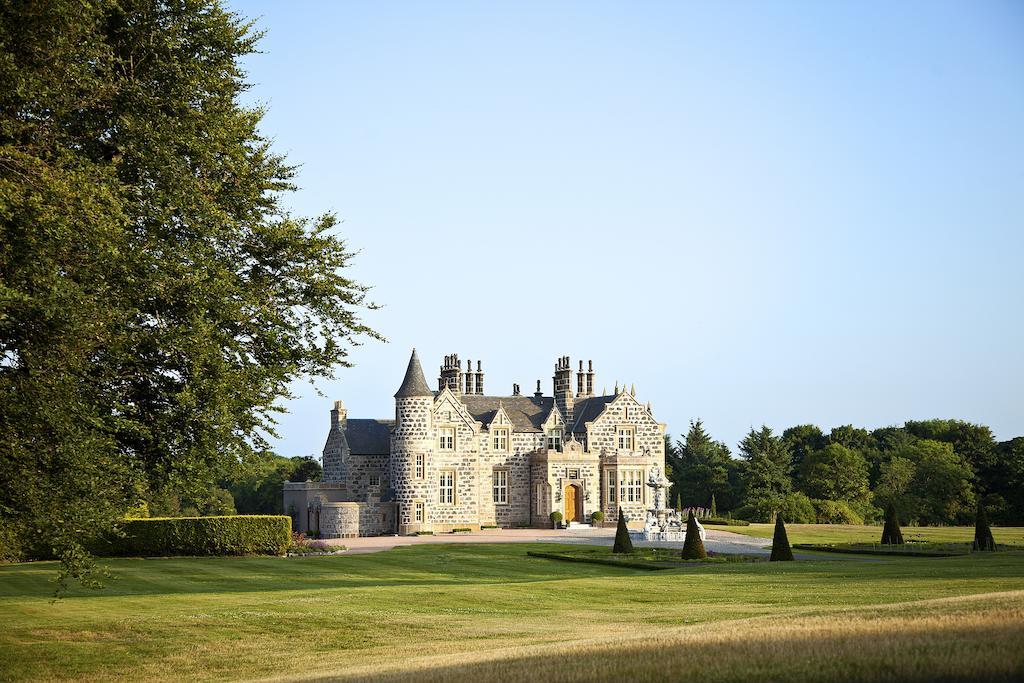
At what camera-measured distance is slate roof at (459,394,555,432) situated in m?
67.5

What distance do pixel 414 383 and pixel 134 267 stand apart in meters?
44.0

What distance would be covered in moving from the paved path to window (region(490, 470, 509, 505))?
11.8 feet

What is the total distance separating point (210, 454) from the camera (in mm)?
18797

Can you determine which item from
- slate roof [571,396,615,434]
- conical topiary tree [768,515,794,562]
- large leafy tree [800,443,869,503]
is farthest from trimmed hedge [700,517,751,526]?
conical topiary tree [768,515,794,562]

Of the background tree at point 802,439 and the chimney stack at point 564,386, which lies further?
the background tree at point 802,439

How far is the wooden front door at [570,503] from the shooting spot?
66188mm

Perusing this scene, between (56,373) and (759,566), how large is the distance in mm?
24498

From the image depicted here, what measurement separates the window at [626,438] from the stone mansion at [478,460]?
60mm

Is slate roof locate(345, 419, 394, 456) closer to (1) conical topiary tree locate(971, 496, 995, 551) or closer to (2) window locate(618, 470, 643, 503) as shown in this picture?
(2) window locate(618, 470, 643, 503)

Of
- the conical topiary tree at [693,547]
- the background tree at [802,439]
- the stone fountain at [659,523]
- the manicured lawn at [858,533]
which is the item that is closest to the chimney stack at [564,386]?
the manicured lawn at [858,533]

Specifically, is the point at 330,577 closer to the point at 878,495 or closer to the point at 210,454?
the point at 210,454

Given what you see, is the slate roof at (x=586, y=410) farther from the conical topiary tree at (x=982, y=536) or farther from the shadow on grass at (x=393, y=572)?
the conical topiary tree at (x=982, y=536)

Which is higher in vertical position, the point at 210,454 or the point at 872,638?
the point at 210,454

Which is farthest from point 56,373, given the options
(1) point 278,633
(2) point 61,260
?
(1) point 278,633
